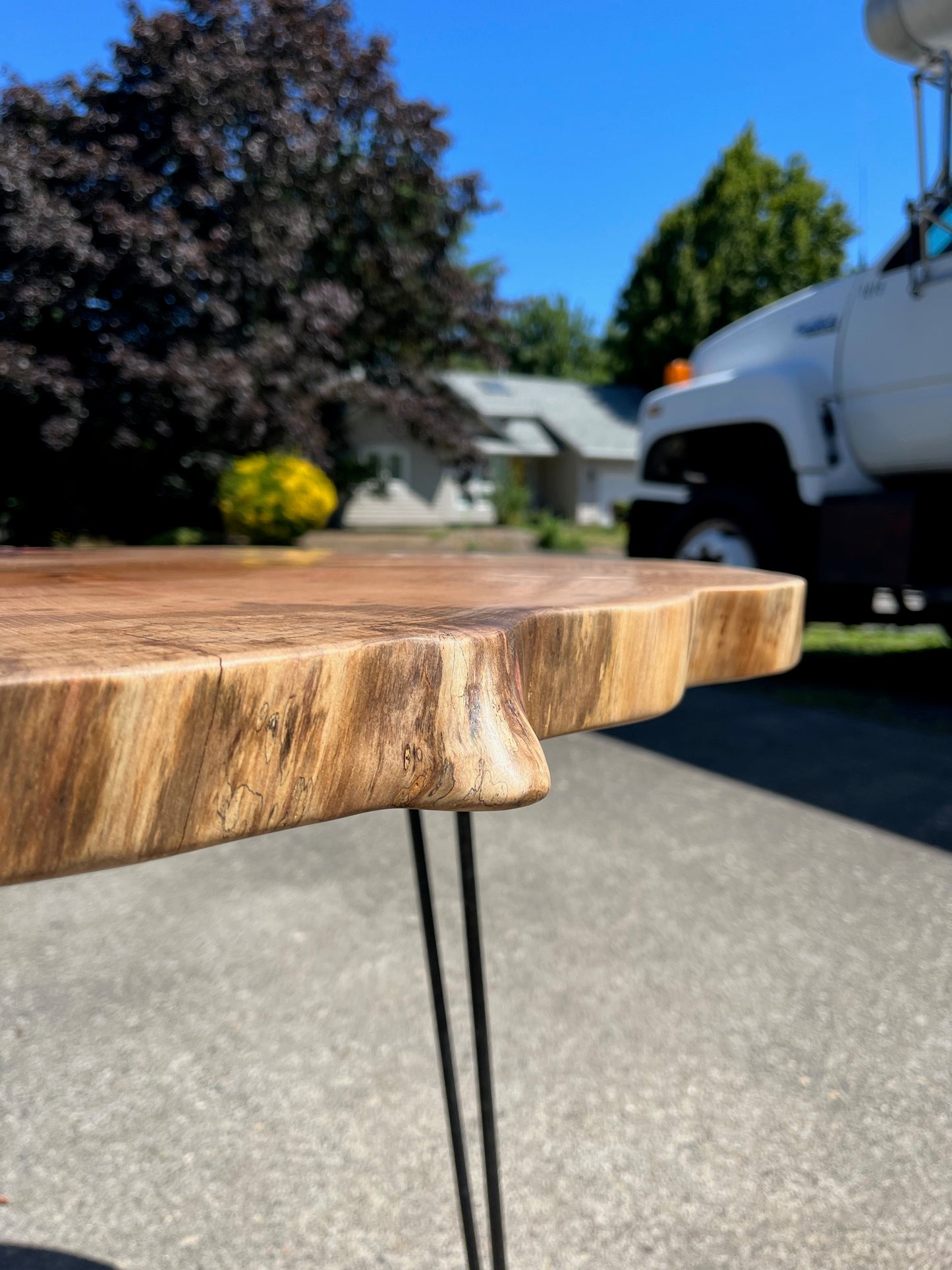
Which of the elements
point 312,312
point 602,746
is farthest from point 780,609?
point 312,312

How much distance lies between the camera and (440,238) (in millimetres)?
15852

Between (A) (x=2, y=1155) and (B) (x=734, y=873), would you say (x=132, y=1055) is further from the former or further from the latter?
(B) (x=734, y=873)

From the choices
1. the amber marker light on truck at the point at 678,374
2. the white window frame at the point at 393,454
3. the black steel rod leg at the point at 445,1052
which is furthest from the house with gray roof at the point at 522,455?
the black steel rod leg at the point at 445,1052

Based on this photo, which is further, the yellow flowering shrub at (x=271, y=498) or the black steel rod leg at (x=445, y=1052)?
the yellow flowering shrub at (x=271, y=498)

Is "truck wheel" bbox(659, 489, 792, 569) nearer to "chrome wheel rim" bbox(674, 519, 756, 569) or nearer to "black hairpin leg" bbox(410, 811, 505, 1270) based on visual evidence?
"chrome wheel rim" bbox(674, 519, 756, 569)

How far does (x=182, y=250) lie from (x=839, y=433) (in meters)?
9.85

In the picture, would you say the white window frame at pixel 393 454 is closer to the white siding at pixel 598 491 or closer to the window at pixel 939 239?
the white siding at pixel 598 491

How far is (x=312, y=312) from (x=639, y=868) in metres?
12.5

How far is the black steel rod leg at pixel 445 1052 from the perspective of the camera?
1113mm

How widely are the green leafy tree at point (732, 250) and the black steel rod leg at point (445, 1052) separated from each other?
28.1m

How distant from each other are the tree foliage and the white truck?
334 inches

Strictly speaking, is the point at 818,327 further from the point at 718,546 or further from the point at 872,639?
the point at 872,639

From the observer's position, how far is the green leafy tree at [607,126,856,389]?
2750 centimetres

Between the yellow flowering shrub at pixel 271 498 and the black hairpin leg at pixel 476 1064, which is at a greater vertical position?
the yellow flowering shrub at pixel 271 498
